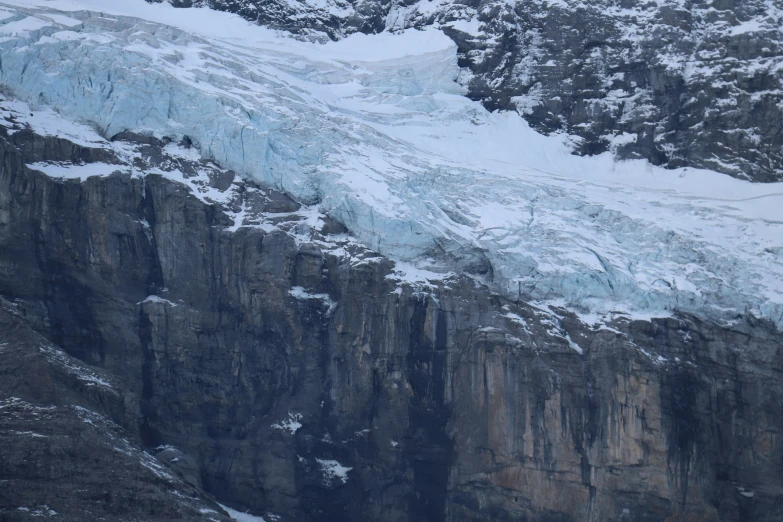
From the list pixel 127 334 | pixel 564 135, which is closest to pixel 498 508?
pixel 127 334

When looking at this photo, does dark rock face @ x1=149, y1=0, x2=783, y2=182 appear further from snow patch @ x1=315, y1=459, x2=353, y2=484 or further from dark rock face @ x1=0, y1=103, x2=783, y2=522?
snow patch @ x1=315, y1=459, x2=353, y2=484

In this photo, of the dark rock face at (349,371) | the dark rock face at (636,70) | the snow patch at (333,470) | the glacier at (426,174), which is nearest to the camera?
the dark rock face at (349,371)

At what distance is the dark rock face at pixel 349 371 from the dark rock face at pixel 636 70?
18.6 m

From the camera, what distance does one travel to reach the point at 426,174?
82.3 m

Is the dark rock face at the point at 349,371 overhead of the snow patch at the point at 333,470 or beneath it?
overhead

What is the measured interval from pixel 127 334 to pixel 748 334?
33.6 meters

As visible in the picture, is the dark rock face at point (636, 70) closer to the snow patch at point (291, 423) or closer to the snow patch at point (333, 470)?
the snow patch at point (291, 423)

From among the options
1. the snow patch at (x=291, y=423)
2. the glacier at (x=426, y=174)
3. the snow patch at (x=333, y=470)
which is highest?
the glacier at (x=426, y=174)

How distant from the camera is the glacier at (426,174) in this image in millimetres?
77125

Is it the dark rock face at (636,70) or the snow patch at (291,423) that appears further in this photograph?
the dark rock face at (636,70)

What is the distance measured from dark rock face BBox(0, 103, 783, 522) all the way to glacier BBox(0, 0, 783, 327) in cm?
194

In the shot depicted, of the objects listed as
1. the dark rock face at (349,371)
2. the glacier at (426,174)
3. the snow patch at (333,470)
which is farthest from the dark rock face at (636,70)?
the snow patch at (333,470)

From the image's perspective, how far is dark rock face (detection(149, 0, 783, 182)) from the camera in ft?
295

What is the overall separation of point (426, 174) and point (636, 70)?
19322 mm
